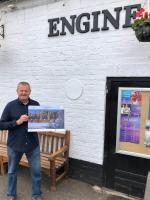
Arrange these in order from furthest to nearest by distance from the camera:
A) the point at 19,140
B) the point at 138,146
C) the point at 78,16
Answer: the point at 78,16 < the point at 138,146 < the point at 19,140

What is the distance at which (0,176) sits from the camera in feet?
18.2

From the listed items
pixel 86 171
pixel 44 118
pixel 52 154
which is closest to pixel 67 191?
pixel 86 171

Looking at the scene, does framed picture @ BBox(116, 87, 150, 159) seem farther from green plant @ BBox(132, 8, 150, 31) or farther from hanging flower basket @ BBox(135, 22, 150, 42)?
green plant @ BBox(132, 8, 150, 31)

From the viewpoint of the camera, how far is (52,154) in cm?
503

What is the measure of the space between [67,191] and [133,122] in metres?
1.62

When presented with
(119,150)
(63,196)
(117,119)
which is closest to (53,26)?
(117,119)

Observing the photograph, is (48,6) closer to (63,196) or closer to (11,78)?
(11,78)

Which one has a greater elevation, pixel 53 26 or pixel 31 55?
pixel 53 26

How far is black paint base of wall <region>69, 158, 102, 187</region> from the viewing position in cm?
510

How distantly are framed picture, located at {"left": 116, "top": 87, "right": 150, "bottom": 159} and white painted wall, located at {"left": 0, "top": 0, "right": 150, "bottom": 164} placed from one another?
1.03 feet

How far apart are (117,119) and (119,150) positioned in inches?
20.4

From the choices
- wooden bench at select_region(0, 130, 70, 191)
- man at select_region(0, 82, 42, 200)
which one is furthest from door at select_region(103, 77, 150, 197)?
man at select_region(0, 82, 42, 200)

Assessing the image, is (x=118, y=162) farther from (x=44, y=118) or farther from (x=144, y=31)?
(x=144, y=31)

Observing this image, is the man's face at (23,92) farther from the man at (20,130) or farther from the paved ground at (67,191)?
the paved ground at (67,191)
